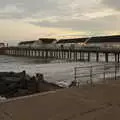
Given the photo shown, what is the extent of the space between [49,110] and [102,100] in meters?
1.63

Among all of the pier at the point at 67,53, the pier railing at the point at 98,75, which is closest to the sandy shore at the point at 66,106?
the pier railing at the point at 98,75

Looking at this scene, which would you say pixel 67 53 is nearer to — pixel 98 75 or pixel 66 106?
pixel 98 75

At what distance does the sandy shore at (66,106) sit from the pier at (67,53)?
4076cm

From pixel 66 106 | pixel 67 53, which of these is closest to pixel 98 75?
pixel 66 106

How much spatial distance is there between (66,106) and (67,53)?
6281cm

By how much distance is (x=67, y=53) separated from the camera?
6988 centimetres

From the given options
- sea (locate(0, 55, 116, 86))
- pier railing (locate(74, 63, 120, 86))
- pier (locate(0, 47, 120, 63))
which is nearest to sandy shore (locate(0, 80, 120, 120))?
pier railing (locate(74, 63, 120, 86))

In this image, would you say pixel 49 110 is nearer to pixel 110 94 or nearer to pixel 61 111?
pixel 61 111

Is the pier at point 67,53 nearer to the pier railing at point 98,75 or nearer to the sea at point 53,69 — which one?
the sea at point 53,69

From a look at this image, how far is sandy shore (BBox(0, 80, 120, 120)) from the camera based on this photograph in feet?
20.7

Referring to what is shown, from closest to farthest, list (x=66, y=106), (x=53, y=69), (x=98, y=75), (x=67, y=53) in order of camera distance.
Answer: (x=66, y=106)
(x=98, y=75)
(x=53, y=69)
(x=67, y=53)

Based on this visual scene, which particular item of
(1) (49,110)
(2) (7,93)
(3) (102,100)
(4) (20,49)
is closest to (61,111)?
(1) (49,110)

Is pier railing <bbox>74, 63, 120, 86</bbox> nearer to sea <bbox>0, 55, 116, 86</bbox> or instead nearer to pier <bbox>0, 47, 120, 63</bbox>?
sea <bbox>0, 55, 116, 86</bbox>

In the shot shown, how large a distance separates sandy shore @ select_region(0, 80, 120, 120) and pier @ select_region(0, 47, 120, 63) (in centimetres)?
4076
